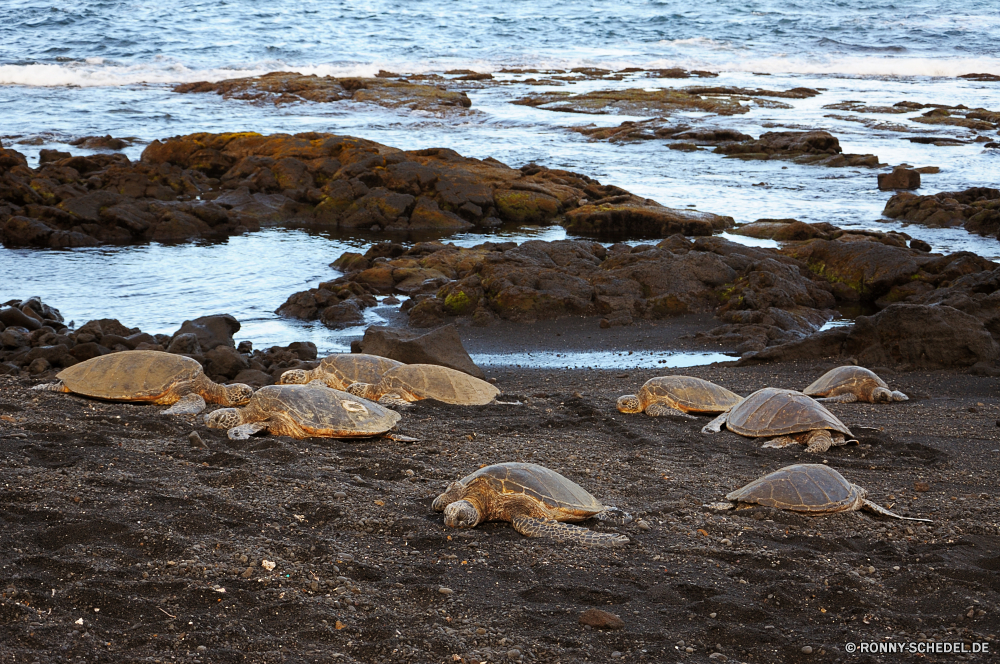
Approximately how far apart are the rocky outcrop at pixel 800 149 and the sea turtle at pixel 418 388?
71.4ft

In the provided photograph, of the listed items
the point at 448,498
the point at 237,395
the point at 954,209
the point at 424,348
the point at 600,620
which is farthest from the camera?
the point at 954,209

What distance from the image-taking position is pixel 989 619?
4.05 meters

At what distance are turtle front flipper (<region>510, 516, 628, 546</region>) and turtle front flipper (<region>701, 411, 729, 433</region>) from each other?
269 cm

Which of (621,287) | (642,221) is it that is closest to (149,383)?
(621,287)

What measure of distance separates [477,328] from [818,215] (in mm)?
11123

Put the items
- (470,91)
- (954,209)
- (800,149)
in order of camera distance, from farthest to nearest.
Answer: (470,91)
(800,149)
(954,209)

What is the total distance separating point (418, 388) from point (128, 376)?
2516mm

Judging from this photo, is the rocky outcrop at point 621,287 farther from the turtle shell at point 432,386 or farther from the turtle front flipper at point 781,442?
the turtle front flipper at point 781,442

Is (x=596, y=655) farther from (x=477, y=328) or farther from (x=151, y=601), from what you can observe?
(x=477, y=328)

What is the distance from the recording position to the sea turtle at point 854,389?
28.3 ft

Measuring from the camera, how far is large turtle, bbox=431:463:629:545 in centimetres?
499

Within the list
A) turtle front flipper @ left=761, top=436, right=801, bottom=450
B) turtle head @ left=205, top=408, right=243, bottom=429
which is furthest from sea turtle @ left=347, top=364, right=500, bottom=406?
turtle front flipper @ left=761, top=436, right=801, bottom=450

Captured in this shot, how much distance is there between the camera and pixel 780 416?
7023mm

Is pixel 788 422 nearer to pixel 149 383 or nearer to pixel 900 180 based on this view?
pixel 149 383
